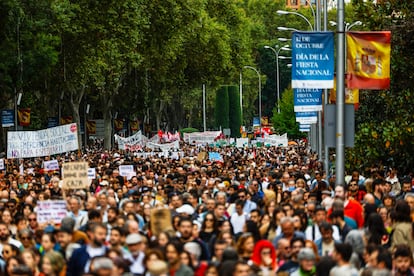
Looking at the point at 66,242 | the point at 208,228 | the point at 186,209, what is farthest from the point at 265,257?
the point at 186,209

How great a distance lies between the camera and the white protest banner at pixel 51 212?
18.2m

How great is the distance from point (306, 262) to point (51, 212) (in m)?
6.36

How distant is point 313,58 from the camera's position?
23.1 metres

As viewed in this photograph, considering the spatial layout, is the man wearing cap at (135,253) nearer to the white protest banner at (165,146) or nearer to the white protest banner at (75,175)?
the white protest banner at (75,175)

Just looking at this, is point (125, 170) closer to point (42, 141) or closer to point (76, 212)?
point (42, 141)

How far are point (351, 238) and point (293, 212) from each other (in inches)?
116

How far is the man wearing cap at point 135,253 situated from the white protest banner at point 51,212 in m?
4.54

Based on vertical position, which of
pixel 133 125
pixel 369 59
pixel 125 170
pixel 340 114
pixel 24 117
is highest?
pixel 369 59

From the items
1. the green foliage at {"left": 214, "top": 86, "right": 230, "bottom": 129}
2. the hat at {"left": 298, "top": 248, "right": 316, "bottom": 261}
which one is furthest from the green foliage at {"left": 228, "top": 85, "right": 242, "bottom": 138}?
the hat at {"left": 298, "top": 248, "right": 316, "bottom": 261}

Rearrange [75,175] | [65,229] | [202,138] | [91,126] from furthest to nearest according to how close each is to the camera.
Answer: [91,126] < [202,138] < [75,175] < [65,229]

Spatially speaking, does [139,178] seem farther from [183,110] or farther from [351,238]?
[183,110]

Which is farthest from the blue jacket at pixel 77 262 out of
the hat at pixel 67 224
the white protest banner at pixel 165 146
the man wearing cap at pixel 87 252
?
the white protest banner at pixel 165 146

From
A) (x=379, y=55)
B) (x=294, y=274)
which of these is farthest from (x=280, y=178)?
(x=294, y=274)

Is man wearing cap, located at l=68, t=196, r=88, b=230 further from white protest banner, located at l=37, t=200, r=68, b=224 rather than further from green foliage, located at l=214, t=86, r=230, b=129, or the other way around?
green foliage, located at l=214, t=86, r=230, b=129
